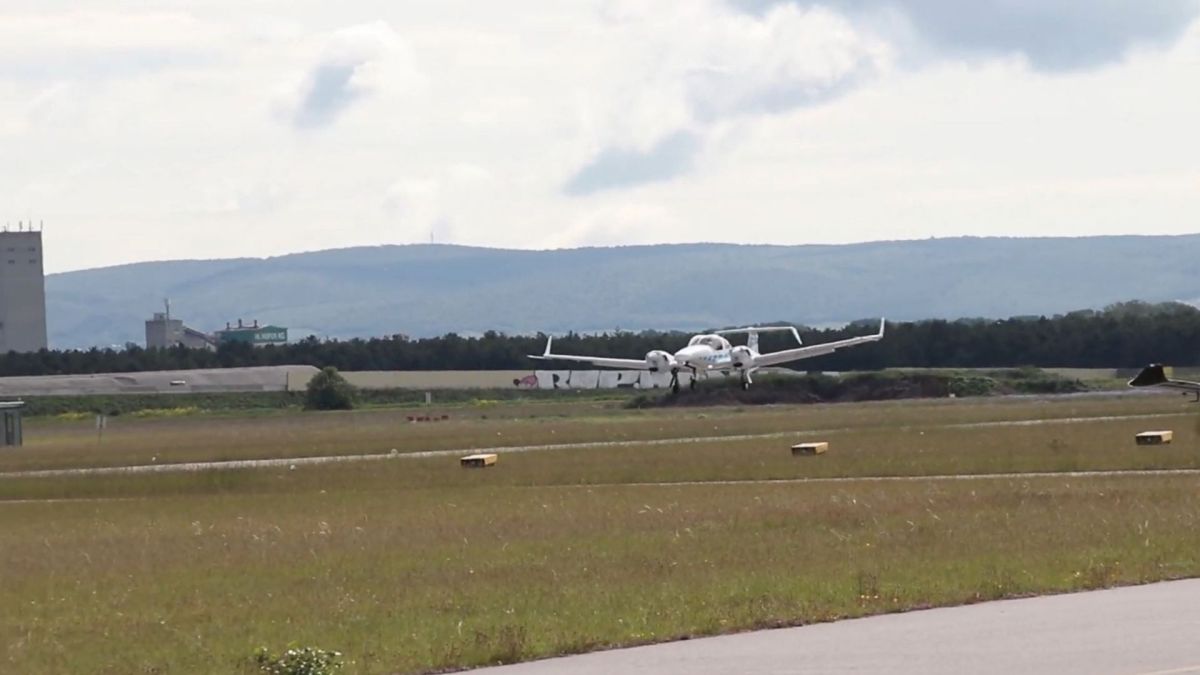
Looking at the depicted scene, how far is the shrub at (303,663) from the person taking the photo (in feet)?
53.5

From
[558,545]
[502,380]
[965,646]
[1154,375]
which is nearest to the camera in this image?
[965,646]

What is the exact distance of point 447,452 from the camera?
2277 inches

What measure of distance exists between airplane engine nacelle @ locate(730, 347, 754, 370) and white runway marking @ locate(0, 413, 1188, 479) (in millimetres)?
25257

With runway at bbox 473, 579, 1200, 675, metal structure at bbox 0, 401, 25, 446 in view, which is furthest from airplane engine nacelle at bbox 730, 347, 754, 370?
runway at bbox 473, 579, 1200, 675

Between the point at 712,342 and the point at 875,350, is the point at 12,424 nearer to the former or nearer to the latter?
the point at 712,342

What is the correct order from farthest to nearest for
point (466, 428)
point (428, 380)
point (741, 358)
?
point (428, 380) → point (741, 358) → point (466, 428)

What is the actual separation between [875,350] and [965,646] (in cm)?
10918

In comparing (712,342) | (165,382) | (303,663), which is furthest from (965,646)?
(165,382)

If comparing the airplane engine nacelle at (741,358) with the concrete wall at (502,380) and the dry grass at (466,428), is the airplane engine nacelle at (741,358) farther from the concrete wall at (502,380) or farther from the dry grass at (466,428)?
the concrete wall at (502,380)

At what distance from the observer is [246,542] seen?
101ft

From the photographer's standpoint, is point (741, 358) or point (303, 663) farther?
point (741, 358)

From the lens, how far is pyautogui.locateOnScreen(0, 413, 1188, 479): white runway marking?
5353 cm

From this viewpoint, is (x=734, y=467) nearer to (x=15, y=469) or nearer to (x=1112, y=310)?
(x=15, y=469)

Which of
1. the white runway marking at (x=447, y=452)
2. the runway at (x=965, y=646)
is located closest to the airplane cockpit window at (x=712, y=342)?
the white runway marking at (x=447, y=452)
